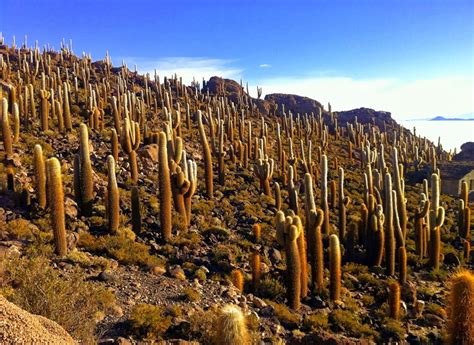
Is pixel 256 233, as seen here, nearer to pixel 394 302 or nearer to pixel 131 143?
pixel 394 302

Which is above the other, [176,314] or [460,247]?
[176,314]

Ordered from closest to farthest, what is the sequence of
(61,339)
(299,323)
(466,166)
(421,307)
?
1. (61,339)
2. (299,323)
3. (421,307)
4. (466,166)

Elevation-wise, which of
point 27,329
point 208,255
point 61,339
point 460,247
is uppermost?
point 27,329

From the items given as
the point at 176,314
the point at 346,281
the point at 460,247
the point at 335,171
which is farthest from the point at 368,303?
the point at 335,171

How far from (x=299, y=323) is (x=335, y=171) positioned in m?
23.1

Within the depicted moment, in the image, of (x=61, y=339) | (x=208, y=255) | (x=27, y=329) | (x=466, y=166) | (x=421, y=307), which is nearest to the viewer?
(x=27, y=329)

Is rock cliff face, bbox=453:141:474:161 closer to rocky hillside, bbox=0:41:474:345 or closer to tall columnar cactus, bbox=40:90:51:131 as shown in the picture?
rocky hillside, bbox=0:41:474:345

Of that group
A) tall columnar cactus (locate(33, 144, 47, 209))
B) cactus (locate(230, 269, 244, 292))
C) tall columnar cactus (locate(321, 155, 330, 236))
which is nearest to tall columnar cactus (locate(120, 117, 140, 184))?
tall columnar cactus (locate(33, 144, 47, 209))

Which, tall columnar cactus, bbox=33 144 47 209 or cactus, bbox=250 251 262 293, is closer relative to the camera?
cactus, bbox=250 251 262 293

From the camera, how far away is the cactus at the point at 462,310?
7215mm

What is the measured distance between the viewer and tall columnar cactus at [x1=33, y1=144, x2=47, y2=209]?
1290 cm

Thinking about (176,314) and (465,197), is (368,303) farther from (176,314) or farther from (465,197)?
(465,197)

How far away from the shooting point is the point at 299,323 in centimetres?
1066

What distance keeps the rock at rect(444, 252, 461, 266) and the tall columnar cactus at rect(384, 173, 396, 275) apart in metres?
3.34
